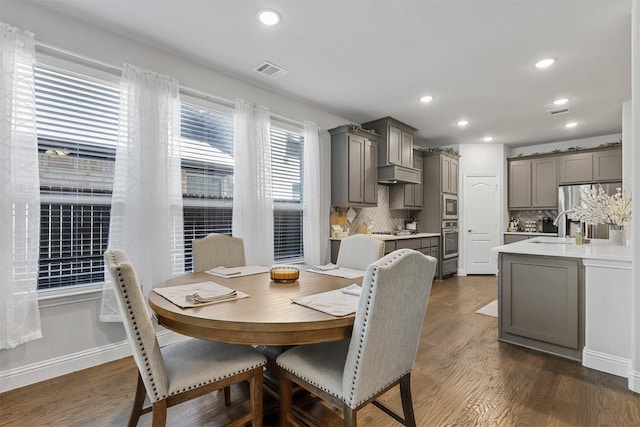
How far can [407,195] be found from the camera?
18.3ft

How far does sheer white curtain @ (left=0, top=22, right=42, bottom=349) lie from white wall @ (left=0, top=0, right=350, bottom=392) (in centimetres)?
15

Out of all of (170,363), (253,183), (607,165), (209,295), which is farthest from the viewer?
(607,165)

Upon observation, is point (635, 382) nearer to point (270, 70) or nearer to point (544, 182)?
point (270, 70)

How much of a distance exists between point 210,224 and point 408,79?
8.75ft

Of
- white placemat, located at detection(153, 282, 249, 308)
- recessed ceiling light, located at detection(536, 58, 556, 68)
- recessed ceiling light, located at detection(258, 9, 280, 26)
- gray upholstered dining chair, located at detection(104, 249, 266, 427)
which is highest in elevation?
recessed ceiling light, located at detection(258, 9, 280, 26)

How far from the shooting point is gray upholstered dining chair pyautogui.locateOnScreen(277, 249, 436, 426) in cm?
120

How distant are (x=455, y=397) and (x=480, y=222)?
4.97m

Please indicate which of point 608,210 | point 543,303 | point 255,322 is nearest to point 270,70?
point 255,322

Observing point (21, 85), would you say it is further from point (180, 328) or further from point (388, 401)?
point (388, 401)

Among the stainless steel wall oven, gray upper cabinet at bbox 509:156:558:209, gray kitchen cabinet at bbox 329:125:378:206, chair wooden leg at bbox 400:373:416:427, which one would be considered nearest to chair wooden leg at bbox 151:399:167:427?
chair wooden leg at bbox 400:373:416:427

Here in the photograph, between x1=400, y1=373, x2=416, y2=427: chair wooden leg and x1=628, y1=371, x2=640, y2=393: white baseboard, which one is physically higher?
x1=400, y1=373, x2=416, y2=427: chair wooden leg

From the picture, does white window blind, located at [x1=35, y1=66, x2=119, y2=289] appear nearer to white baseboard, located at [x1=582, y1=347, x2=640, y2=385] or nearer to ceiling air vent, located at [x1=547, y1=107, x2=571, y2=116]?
white baseboard, located at [x1=582, y1=347, x2=640, y2=385]

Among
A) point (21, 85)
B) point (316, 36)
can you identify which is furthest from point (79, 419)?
point (316, 36)

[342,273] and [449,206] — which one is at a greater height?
[449,206]
